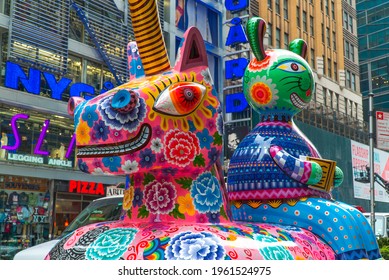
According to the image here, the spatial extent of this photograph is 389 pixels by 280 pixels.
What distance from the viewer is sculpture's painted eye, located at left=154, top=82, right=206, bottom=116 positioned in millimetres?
3016

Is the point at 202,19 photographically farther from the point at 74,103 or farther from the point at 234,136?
the point at 74,103

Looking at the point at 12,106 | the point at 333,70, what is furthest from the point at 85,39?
the point at 333,70

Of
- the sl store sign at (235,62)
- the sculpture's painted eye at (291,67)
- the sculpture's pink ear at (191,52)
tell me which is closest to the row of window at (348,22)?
the sl store sign at (235,62)

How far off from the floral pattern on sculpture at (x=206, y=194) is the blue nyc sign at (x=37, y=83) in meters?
15.3

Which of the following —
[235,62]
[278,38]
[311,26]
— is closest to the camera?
[235,62]

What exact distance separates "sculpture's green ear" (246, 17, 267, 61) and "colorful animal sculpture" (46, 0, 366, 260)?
92cm

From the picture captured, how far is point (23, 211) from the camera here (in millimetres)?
18219

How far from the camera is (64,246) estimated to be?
3289 millimetres

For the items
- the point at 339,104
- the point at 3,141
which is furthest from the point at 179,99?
the point at 339,104

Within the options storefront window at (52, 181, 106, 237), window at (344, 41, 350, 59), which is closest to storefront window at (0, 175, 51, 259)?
storefront window at (52, 181, 106, 237)

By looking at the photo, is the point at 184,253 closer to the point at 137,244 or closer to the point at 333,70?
the point at 137,244

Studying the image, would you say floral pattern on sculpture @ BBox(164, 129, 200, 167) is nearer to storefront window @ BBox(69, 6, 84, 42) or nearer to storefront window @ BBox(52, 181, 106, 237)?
storefront window @ BBox(52, 181, 106, 237)

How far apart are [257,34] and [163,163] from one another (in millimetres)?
1652
